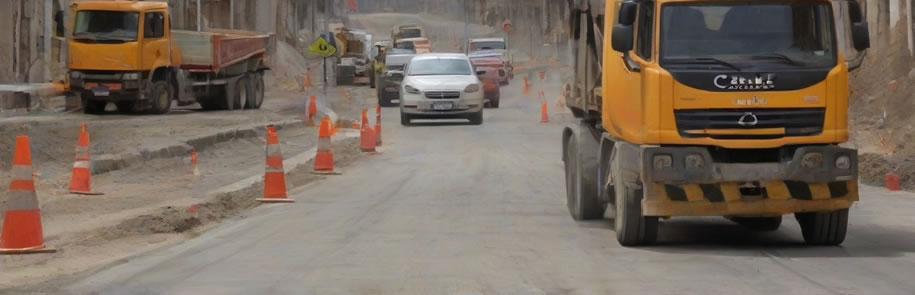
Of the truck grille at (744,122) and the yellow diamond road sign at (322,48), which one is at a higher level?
the truck grille at (744,122)

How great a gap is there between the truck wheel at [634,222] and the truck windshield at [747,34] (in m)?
1.13

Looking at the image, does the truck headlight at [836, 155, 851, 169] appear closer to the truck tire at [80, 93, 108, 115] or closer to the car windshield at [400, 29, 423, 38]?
the truck tire at [80, 93, 108, 115]

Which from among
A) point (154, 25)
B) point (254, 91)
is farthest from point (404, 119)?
point (254, 91)

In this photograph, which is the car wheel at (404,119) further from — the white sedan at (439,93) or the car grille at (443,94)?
the car grille at (443,94)

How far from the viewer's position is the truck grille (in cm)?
1198

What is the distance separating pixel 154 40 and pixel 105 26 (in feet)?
3.83

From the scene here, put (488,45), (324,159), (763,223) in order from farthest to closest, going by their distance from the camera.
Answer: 1. (488,45)
2. (324,159)
3. (763,223)

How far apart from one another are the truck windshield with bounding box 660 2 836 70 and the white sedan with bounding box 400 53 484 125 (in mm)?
22320

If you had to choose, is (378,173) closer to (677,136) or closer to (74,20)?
(677,136)

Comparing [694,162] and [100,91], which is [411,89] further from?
[694,162]

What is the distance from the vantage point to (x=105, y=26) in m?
35.0

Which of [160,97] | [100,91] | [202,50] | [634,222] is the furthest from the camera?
[202,50]

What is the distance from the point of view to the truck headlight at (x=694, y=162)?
1191 cm

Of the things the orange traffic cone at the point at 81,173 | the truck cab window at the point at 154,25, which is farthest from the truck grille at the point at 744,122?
the truck cab window at the point at 154,25
